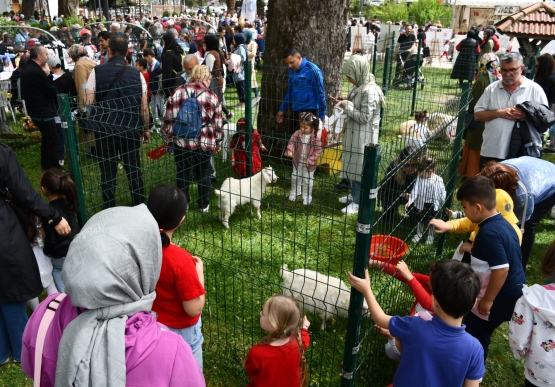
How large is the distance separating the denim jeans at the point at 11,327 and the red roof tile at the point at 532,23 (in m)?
8.34

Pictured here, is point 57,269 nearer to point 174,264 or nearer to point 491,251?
point 174,264

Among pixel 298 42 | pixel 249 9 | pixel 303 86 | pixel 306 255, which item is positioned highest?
pixel 249 9

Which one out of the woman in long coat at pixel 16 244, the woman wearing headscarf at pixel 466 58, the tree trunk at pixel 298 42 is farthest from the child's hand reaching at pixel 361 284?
the woman wearing headscarf at pixel 466 58

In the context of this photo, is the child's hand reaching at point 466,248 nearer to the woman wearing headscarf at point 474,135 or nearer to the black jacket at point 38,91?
the woman wearing headscarf at point 474,135

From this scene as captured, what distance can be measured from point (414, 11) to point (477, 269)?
3431 cm

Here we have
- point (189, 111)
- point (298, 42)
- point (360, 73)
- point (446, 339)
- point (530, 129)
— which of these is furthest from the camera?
point (298, 42)

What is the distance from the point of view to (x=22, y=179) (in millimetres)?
2994

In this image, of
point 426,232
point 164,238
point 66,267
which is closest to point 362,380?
point 426,232

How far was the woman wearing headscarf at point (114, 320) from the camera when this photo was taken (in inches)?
59.6

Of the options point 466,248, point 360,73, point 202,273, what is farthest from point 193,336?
point 360,73

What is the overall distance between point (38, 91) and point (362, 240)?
19.0ft

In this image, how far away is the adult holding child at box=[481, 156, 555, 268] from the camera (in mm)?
3457

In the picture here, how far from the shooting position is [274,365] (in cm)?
240

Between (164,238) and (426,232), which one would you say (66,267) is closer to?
(164,238)
